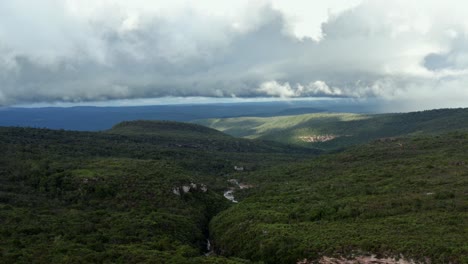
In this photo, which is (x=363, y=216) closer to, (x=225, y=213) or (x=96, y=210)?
(x=225, y=213)

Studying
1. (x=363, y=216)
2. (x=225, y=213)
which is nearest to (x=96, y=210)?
(x=225, y=213)

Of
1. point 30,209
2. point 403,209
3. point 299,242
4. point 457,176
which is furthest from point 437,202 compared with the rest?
point 30,209

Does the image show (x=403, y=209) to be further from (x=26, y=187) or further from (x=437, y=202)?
(x=26, y=187)

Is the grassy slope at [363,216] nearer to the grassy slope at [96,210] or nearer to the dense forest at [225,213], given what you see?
the dense forest at [225,213]

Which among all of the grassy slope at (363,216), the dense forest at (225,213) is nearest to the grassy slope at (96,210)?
the dense forest at (225,213)

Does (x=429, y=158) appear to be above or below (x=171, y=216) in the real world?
above

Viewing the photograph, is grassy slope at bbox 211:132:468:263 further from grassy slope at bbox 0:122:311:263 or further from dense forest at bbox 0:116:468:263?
grassy slope at bbox 0:122:311:263
